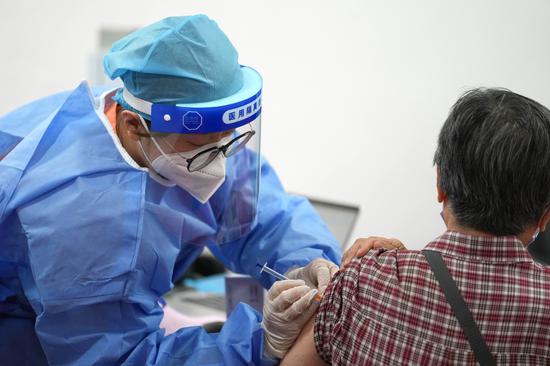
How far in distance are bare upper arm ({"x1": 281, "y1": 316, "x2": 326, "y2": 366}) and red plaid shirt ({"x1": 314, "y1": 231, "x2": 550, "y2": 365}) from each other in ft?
0.29

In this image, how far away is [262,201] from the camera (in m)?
1.71

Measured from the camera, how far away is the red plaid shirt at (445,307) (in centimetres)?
99

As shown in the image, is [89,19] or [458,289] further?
[89,19]

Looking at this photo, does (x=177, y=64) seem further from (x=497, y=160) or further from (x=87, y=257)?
(x=497, y=160)

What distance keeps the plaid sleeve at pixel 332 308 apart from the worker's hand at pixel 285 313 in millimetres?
50

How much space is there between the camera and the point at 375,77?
7.52ft

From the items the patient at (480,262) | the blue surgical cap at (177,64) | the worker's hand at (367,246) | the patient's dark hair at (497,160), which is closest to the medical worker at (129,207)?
the blue surgical cap at (177,64)

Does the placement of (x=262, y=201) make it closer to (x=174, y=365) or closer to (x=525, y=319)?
(x=174, y=365)

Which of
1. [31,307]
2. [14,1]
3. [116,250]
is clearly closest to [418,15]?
[116,250]

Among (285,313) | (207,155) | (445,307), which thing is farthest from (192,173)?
(445,307)

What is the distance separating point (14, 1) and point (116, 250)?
1.94 metres

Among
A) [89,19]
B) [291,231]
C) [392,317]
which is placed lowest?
[291,231]

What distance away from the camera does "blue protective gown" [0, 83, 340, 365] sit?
1.32 m

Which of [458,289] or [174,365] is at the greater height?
[458,289]
